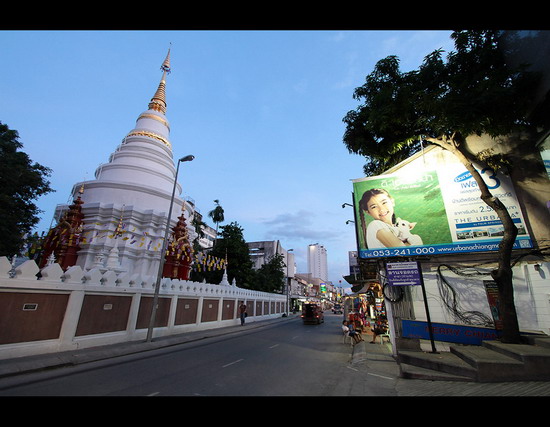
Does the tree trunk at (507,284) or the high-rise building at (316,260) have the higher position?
the high-rise building at (316,260)

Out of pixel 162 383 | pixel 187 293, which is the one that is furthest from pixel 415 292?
pixel 187 293

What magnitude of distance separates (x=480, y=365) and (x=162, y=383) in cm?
777

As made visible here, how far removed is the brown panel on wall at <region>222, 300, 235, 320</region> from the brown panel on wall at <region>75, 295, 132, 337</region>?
10.3 metres

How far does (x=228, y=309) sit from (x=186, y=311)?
6316mm

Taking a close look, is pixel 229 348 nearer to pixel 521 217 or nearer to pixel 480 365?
pixel 480 365

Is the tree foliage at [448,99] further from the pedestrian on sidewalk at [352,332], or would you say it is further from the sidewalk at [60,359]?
the sidewalk at [60,359]

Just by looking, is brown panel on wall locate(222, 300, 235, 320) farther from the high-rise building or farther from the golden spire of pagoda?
the high-rise building

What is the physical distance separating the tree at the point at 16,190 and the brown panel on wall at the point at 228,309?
16.3 metres

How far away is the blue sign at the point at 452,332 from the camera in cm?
882

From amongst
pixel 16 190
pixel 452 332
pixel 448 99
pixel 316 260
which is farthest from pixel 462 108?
pixel 316 260

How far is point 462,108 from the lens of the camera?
27.8 ft

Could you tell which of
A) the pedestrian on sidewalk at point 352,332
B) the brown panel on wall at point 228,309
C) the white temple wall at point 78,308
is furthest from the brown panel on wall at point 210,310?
the pedestrian on sidewalk at point 352,332

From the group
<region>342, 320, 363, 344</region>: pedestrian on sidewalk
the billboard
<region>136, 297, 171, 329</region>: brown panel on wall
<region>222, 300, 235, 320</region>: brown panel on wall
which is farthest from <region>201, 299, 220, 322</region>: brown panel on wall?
the billboard

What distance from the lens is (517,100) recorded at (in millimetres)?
9117
